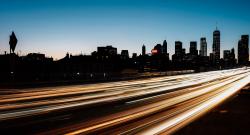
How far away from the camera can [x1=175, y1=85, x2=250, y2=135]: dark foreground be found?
36.3ft

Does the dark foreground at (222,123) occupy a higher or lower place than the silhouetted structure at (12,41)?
lower

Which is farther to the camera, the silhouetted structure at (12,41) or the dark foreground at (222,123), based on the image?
the silhouetted structure at (12,41)

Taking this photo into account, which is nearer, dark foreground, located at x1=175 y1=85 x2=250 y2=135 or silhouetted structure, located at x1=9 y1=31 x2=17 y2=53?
dark foreground, located at x1=175 y1=85 x2=250 y2=135

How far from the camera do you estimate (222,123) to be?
12.8m

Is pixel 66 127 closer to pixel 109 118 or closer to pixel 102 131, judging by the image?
pixel 102 131

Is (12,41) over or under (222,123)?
over

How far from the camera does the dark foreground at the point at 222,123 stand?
11.1 m

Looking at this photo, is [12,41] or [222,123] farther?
[12,41]

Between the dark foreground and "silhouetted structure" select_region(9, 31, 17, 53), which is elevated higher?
"silhouetted structure" select_region(9, 31, 17, 53)

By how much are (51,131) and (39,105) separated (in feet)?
20.7

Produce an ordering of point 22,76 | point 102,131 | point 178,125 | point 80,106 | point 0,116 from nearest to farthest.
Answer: point 102,131
point 178,125
point 0,116
point 80,106
point 22,76

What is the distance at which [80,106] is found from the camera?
16.5m

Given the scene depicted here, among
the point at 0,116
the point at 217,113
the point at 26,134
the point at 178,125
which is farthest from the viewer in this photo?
the point at 217,113

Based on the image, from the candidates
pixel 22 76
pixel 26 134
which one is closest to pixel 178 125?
pixel 26 134
